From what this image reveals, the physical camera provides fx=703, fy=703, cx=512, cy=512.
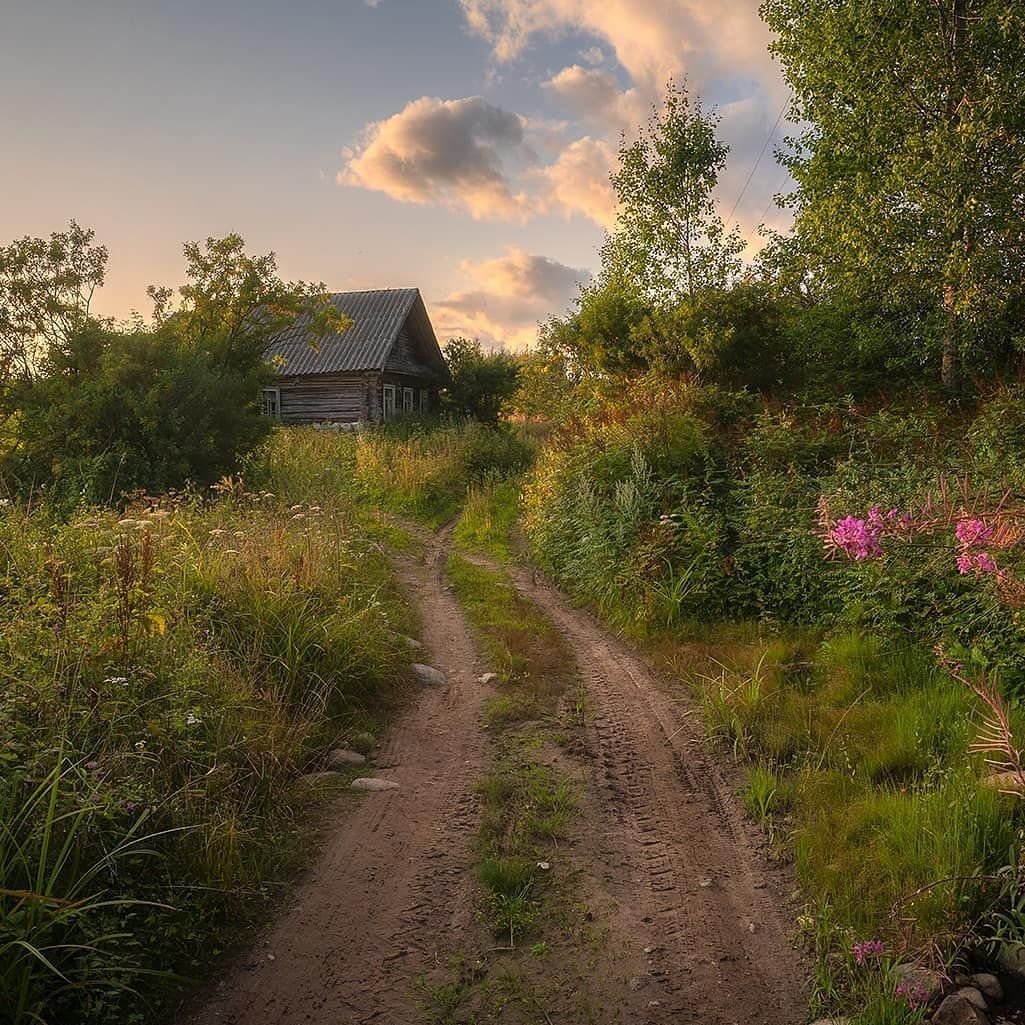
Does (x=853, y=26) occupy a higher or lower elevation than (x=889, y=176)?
higher

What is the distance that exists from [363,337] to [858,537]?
961 inches

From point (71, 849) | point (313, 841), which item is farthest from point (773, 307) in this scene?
point (71, 849)

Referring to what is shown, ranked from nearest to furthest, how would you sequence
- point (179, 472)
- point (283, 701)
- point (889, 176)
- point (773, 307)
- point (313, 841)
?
point (313, 841) → point (283, 701) → point (179, 472) → point (889, 176) → point (773, 307)

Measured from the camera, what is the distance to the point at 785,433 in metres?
8.53

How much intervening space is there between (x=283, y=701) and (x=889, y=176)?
13.4 m

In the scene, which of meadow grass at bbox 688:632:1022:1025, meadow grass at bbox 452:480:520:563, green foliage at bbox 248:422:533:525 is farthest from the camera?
green foliage at bbox 248:422:533:525

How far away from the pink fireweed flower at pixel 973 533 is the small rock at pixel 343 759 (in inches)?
152

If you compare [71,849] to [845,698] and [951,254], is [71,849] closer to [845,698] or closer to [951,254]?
[845,698]

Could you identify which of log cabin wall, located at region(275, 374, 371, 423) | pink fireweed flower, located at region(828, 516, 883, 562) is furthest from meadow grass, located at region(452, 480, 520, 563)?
log cabin wall, located at region(275, 374, 371, 423)

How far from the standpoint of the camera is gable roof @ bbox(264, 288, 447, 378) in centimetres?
2481

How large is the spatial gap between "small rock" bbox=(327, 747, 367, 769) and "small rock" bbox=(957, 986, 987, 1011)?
11.5ft

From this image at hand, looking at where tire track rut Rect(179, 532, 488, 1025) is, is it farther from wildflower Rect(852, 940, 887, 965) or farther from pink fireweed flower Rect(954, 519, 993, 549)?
pink fireweed flower Rect(954, 519, 993, 549)

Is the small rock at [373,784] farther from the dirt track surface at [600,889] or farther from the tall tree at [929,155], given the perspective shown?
the tall tree at [929,155]

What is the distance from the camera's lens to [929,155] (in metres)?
12.2
